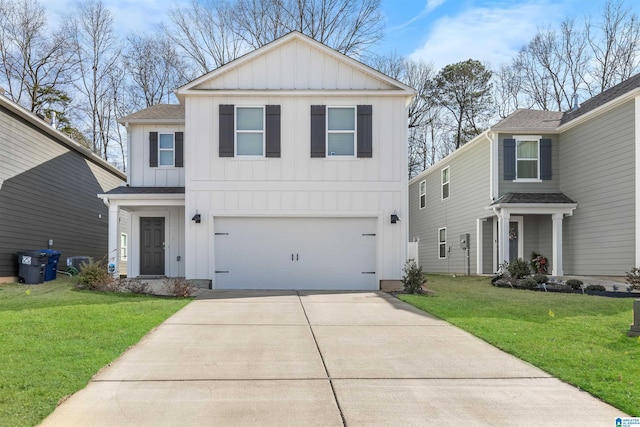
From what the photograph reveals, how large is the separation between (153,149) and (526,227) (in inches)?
481

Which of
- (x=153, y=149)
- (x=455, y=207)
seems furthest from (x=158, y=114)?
(x=455, y=207)

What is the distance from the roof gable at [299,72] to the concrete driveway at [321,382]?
7.57 metres

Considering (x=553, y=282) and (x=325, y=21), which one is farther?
(x=325, y=21)

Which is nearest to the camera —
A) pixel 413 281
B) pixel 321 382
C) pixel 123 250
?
pixel 321 382

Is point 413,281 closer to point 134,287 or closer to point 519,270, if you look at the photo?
point 519,270

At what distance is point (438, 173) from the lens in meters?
A: 24.2

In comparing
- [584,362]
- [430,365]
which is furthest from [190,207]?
[584,362]

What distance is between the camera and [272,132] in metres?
14.3

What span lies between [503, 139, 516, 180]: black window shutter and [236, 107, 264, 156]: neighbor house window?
26.5 feet

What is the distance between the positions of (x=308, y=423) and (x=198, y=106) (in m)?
11.3

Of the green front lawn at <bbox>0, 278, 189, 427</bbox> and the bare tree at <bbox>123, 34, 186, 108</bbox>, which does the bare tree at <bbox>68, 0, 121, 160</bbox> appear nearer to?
the bare tree at <bbox>123, 34, 186, 108</bbox>

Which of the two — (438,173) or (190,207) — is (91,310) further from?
(438,173)

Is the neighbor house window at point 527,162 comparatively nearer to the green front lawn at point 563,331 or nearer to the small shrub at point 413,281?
the green front lawn at point 563,331

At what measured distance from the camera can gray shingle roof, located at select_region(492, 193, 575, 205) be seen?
17.1 metres
